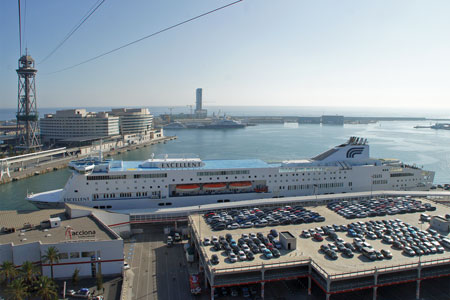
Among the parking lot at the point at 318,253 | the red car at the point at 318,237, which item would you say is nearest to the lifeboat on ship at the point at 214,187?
the parking lot at the point at 318,253

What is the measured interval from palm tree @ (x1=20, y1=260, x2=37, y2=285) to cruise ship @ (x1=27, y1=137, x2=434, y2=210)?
5738 millimetres

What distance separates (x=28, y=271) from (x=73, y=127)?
47.0 meters

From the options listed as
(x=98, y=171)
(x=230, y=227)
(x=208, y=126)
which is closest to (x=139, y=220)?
(x=98, y=171)

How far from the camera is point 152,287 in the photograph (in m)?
Answer: 10.4

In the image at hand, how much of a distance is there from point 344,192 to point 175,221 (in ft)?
33.9

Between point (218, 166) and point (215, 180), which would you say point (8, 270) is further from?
point (218, 166)

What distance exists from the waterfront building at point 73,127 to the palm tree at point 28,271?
44425 millimetres

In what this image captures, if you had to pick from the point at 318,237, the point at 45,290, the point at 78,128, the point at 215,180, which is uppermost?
the point at 78,128

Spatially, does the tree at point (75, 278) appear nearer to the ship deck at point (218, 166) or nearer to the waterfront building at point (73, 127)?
the ship deck at point (218, 166)

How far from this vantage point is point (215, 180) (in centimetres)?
1689

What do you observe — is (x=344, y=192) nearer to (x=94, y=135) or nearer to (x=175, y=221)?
(x=175, y=221)

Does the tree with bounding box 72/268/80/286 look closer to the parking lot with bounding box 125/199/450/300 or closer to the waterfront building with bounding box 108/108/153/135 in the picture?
the parking lot with bounding box 125/199/450/300

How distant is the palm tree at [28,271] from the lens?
9523 millimetres

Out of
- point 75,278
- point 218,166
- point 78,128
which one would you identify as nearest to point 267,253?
point 75,278
